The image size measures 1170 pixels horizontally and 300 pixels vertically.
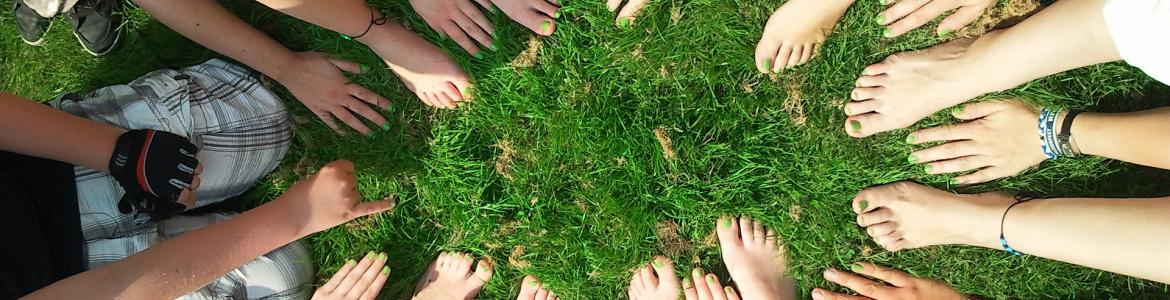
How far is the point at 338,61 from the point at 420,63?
0.28 meters

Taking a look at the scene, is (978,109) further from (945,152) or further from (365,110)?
(365,110)

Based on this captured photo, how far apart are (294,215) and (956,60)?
199cm

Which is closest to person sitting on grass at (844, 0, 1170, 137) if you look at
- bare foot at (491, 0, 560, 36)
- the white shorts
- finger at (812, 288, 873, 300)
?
the white shorts

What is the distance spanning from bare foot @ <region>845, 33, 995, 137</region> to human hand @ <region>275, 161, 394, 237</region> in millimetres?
1560

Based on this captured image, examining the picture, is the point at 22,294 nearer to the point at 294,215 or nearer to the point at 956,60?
the point at 294,215

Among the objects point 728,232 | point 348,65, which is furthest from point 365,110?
point 728,232

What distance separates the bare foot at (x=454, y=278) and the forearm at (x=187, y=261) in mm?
454

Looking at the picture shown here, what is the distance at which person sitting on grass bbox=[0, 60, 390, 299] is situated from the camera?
194cm

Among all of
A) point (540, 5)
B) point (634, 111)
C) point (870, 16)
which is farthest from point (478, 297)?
point (870, 16)

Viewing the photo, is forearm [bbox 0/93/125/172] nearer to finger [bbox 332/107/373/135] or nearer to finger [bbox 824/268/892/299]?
finger [bbox 332/107/373/135]

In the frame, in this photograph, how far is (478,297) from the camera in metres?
2.55

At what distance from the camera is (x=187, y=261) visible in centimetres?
201

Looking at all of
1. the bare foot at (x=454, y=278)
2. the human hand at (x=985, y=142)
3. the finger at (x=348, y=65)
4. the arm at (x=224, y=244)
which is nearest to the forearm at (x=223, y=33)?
the finger at (x=348, y=65)

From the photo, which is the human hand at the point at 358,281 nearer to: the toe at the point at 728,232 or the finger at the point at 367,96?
the finger at the point at 367,96
